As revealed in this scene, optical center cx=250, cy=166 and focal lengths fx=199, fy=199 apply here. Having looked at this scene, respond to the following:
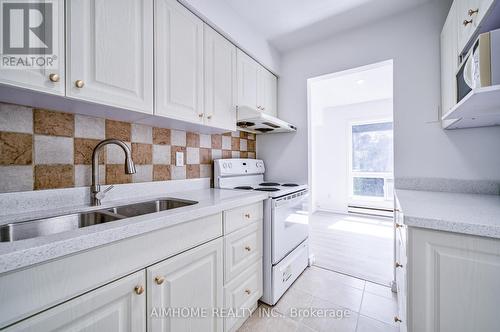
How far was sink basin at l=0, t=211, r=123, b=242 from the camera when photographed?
0.82m

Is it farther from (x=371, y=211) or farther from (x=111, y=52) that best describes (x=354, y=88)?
(x=111, y=52)

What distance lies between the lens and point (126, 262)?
764mm

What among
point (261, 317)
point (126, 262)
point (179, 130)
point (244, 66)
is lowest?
point (261, 317)

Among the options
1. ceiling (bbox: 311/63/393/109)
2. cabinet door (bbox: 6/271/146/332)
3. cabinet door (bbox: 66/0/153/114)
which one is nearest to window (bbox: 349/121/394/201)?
ceiling (bbox: 311/63/393/109)

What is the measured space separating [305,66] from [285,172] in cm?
129

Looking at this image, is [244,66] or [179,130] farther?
[244,66]

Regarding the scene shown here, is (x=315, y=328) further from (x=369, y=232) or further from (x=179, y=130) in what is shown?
(x=369, y=232)

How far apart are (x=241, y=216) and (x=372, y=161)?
14.3 ft

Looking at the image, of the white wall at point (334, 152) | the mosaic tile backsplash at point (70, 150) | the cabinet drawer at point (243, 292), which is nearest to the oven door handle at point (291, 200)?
the cabinet drawer at point (243, 292)

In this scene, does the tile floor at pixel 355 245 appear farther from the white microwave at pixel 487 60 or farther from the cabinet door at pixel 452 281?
the white microwave at pixel 487 60

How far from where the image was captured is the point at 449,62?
1397 mm

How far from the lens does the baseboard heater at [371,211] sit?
4245 mm

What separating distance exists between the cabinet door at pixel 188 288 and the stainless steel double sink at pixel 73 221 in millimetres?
329

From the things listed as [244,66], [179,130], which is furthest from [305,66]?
[179,130]
